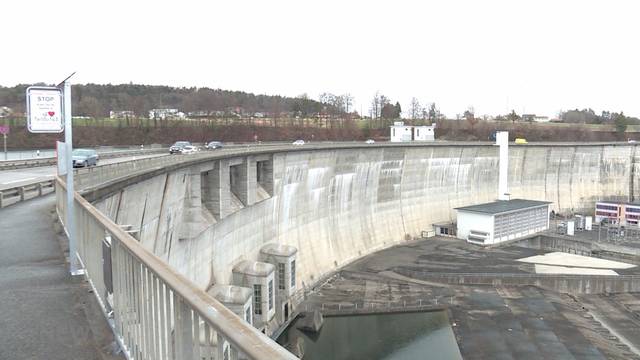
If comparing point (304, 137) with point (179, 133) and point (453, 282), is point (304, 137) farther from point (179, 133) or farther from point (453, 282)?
point (453, 282)

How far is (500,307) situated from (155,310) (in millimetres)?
31300

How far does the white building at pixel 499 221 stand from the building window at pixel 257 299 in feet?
96.5

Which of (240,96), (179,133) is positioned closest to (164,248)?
(179,133)

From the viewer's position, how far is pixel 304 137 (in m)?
84.9

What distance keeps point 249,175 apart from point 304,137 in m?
55.8

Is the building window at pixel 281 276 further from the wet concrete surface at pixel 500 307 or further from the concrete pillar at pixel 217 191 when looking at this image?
the concrete pillar at pixel 217 191

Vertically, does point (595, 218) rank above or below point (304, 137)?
below

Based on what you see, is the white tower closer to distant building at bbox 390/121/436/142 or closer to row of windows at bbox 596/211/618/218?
row of windows at bbox 596/211/618/218

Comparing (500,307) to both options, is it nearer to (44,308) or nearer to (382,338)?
(382,338)

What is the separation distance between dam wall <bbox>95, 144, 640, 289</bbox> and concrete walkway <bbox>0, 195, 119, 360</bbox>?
1.69 metres

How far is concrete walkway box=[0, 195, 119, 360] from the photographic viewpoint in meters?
5.59

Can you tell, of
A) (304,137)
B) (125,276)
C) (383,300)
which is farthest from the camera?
(304,137)

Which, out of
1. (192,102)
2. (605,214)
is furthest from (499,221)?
(192,102)

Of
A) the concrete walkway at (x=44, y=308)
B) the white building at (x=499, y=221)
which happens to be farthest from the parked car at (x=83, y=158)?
the white building at (x=499, y=221)
